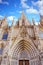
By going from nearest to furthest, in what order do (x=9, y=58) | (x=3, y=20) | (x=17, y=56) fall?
(x=9, y=58) → (x=17, y=56) → (x=3, y=20)

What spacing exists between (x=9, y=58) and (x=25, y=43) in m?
3.47

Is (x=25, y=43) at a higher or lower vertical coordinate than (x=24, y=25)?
lower

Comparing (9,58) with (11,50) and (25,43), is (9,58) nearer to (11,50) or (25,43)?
(11,50)

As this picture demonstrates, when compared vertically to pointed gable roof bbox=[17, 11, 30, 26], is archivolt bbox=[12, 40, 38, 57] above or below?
below

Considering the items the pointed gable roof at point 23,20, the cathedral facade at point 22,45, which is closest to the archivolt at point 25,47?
the cathedral facade at point 22,45

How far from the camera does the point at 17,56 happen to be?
1055 inches

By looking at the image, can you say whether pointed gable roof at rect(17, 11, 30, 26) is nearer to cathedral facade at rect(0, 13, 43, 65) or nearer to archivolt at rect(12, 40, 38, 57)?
cathedral facade at rect(0, 13, 43, 65)

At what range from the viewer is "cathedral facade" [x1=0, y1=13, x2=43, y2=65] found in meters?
25.3

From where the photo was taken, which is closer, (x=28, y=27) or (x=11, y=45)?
(x=11, y=45)

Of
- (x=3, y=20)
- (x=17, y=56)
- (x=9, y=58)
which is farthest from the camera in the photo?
(x=3, y=20)

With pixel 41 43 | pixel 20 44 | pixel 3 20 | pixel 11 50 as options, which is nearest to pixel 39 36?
pixel 41 43

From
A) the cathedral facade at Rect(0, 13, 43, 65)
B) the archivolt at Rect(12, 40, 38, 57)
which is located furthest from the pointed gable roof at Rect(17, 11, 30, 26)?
the archivolt at Rect(12, 40, 38, 57)

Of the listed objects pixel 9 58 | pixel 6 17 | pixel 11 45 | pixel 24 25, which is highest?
pixel 6 17

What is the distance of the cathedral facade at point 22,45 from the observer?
82.9ft
